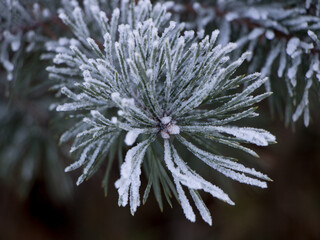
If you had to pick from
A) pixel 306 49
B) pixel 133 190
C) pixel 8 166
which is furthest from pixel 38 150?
pixel 306 49

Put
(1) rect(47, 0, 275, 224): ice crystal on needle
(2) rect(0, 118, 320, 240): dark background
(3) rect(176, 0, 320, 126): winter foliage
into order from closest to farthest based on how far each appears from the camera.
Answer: (1) rect(47, 0, 275, 224): ice crystal on needle, (3) rect(176, 0, 320, 126): winter foliage, (2) rect(0, 118, 320, 240): dark background

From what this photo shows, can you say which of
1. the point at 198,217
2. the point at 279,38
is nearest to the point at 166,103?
the point at 279,38

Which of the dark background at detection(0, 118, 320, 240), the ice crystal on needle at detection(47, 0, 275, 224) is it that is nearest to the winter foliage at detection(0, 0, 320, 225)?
the ice crystal on needle at detection(47, 0, 275, 224)

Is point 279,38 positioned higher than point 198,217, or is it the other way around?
point 279,38

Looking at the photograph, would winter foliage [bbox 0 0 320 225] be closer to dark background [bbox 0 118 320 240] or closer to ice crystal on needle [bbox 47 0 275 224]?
ice crystal on needle [bbox 47 0 275 224]

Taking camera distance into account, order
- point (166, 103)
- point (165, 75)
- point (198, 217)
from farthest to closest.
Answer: point (198, 217)
point (165, 75)
point (166, 103)

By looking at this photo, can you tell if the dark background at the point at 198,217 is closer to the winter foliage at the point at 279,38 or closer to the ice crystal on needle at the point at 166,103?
the winter foliage at the point at 279,38

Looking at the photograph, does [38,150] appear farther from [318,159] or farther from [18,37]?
[318,159]

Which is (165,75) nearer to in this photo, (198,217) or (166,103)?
(166,103)
